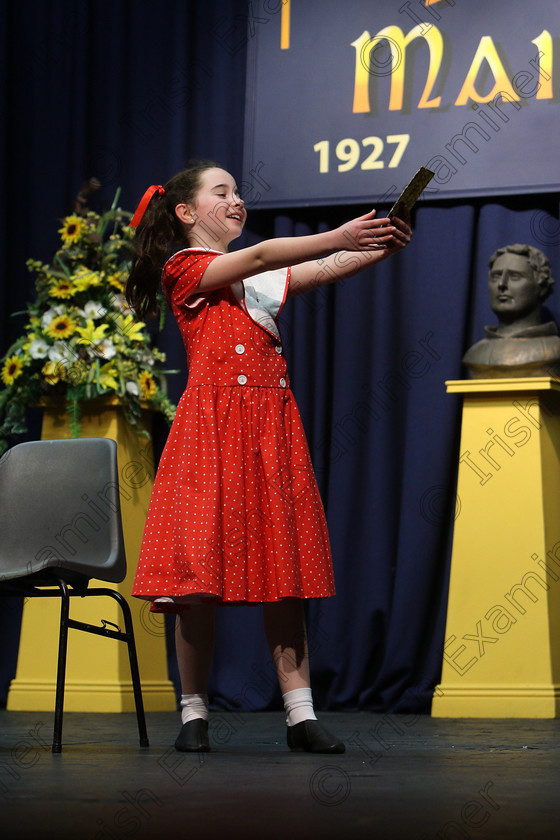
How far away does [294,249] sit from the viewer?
2107 millimetres

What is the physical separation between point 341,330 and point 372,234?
1.76 metres

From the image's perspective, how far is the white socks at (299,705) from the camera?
2143mm

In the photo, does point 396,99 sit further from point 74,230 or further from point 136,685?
point 136,685

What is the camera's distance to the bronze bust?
10.9 ft

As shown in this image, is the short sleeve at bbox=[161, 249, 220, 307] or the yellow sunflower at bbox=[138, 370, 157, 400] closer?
the short sleeve at bbox=[161, 249, 220, 307]

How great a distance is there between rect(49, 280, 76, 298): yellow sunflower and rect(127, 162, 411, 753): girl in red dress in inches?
49.0

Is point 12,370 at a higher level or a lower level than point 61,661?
higher

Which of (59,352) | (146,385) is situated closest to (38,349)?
(59,352)

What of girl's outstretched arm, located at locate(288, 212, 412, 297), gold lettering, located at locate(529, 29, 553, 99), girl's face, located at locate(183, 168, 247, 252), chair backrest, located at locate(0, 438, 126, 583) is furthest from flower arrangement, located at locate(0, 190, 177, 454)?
gold lettering, located at locate(529, 29, 553, 99)

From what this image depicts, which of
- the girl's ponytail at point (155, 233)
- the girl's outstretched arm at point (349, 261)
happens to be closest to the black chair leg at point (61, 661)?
the girl's ponytail at point (155, 233)

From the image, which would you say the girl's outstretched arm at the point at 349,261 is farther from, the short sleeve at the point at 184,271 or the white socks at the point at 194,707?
the white socks at the point at 194,707

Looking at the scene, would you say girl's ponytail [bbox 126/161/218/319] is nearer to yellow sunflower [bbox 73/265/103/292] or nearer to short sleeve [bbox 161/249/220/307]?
short sleeve [bbox 161/249/220/307]

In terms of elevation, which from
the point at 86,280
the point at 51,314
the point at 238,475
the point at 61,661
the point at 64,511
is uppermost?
the point at 86,280

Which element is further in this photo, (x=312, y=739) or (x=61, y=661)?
(x=61, y=661)
